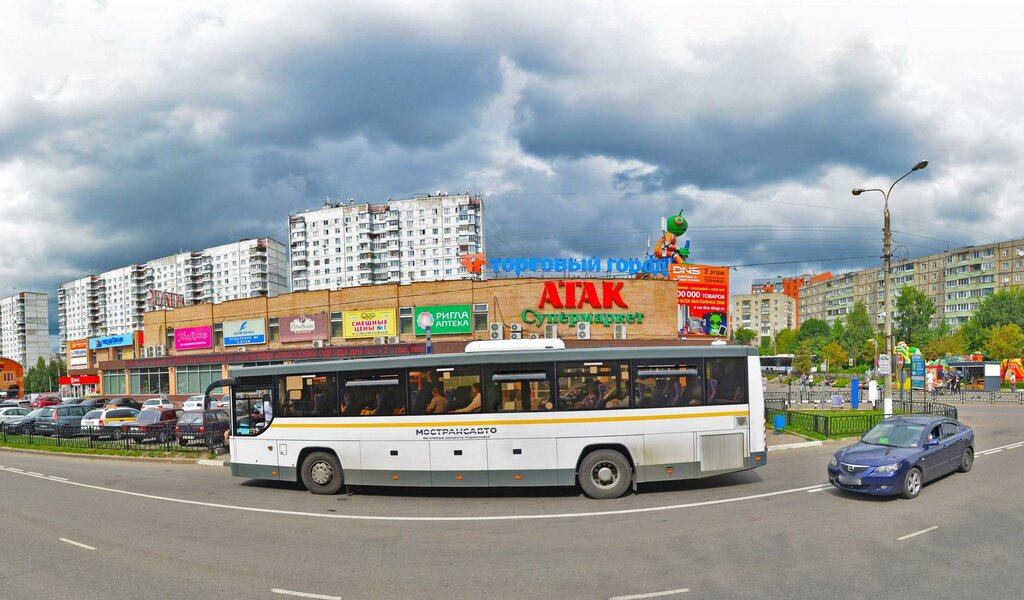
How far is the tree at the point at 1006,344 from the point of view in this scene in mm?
59312

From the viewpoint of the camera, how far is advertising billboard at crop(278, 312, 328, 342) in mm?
49344

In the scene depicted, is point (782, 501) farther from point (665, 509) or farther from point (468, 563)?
point (468, 563)

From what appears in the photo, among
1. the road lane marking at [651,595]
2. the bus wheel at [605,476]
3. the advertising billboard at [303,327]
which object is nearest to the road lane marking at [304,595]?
the road lane marking at [651,595]

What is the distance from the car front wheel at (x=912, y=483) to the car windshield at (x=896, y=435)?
0.68m

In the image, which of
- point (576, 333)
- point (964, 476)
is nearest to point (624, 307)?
point (576, 333)

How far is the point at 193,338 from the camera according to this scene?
184 feet

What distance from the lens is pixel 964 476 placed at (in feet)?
45.6

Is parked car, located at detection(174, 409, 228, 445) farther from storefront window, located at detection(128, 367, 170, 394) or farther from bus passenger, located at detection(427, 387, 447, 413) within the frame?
storefront window, located at detection(128, 367, 170, 394)

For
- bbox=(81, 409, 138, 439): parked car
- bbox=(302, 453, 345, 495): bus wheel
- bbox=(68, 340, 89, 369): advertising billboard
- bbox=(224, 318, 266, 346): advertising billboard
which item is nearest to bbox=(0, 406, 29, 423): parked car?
bbox=(81, 409, 138, 439): parked car

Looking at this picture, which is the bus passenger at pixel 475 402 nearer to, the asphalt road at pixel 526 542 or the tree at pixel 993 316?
the asphalt road at pixel 526 542

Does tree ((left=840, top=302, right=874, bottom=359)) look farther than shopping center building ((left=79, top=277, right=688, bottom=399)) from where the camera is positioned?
Yes

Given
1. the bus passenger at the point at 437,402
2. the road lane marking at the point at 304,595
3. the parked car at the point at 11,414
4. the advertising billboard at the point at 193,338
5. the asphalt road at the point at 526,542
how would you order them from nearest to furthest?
the road lane marking at the point at 304,595, the asphalt road at the point at 526,542, the bus passenger at the point at 437,402, the parked car at the point at 11,414, the advertising billboard at the point at 193,338

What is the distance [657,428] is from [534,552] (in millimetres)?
4617

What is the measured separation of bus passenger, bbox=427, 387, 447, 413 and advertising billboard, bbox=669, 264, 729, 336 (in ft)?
134
